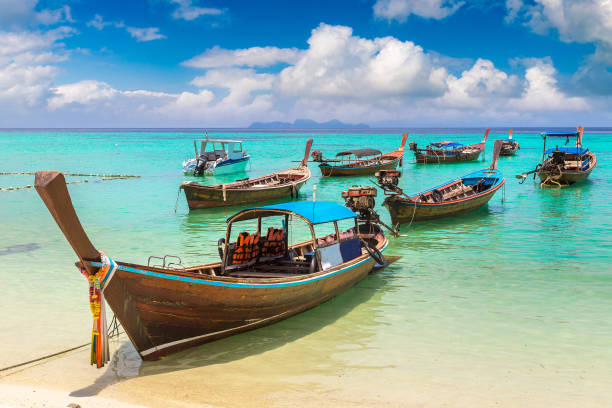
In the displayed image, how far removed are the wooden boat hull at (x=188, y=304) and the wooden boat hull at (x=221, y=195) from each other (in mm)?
14178

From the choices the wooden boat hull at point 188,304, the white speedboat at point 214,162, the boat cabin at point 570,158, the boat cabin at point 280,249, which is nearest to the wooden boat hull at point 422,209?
the boat cabin at point 280,249

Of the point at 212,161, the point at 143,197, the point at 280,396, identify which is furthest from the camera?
the point at 212,161

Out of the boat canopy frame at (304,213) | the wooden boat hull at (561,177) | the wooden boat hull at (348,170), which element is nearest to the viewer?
the boat canopy frame at (304,213)

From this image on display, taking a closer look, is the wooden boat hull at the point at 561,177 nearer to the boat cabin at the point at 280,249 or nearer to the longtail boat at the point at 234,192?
the longtail boat at the point at 234,192

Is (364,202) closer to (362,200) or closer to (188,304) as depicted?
(362,200)

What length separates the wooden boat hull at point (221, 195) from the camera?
74.5ft

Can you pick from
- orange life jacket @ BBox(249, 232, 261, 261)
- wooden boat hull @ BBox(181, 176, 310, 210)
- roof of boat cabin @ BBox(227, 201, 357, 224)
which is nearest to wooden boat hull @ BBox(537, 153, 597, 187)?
wooden boat hull @ BBox(181, 176, 310, 210)

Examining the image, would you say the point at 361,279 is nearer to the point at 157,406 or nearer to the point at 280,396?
the point at 280,396

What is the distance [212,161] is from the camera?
133 ft

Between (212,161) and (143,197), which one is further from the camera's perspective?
(212,161)

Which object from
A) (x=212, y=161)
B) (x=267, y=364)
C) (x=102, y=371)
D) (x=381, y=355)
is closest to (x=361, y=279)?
(x=381, y=355)

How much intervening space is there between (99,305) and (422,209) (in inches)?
578

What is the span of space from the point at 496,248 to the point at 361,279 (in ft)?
20.2

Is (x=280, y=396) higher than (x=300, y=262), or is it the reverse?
(x=300, y=262)
